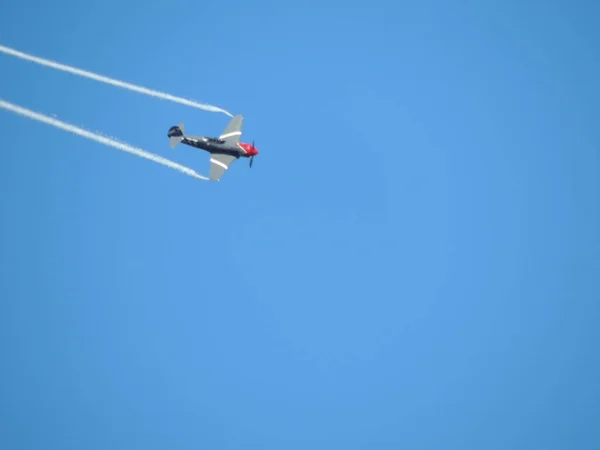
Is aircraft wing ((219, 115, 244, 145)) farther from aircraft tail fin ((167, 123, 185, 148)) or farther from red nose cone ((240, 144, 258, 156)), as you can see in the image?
aircraft tail fin ((167, 123, 185, 148))

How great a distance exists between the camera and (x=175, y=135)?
232 ft

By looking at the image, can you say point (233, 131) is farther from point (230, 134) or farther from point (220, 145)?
point (220, 145)

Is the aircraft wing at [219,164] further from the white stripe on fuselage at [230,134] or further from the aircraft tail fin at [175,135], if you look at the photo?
the aircraft tail fin at [175,135]

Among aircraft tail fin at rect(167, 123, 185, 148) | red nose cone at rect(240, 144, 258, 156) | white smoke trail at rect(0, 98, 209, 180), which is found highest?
aircraft tail fin at rect(167, 123, 185, 148)

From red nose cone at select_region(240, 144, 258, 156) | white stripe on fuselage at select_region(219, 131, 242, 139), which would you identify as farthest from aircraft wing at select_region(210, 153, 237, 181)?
white stripe on fuselage at select_region(219, 131, 242, 139)

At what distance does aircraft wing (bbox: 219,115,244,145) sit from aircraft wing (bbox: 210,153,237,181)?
167 centimetres

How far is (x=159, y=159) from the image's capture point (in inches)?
2325

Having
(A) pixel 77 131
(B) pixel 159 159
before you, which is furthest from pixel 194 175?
(A) pixel 77 131

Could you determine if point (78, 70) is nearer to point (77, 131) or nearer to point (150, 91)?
point (150, 91)

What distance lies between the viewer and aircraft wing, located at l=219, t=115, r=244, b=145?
70.4 m

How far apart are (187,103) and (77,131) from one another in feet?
47.1

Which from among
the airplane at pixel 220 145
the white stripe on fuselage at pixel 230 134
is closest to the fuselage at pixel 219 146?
the airplane at pixel 220 145

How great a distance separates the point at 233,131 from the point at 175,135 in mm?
6174

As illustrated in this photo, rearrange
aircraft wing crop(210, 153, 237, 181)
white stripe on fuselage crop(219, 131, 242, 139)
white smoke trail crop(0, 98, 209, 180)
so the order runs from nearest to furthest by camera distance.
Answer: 1. white smoke trail crop(0, 98, 209, 180)
2. aircraft wing crop(210, 153, 237, 181)
3. white stripe on fuselage crop(219, 131, 242, 139)
